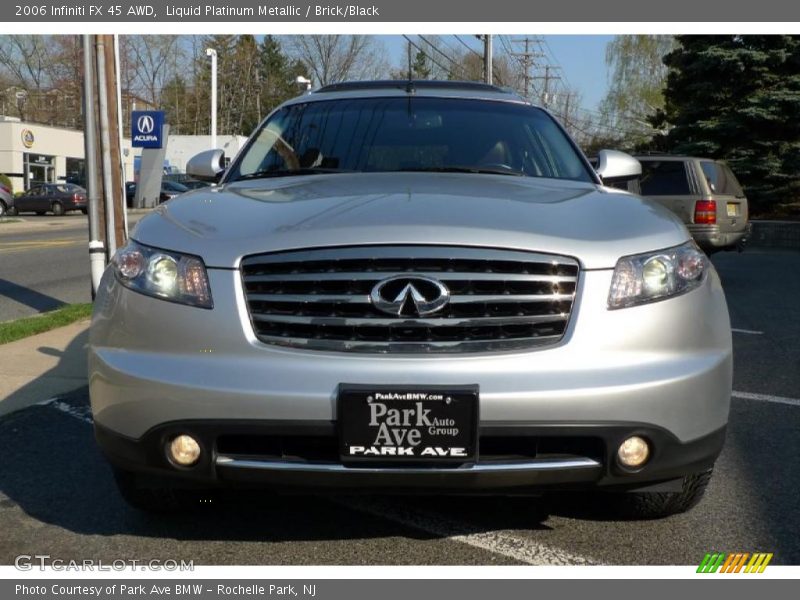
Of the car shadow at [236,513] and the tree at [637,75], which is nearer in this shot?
the car shadow at [236,513]

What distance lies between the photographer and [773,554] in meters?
3.09

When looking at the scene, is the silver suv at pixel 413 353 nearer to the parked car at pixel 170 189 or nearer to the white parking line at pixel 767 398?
the white parking line at pixel 767 398

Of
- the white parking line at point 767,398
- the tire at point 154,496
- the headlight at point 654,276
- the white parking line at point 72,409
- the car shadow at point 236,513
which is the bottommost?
the white parking line at point 72,409

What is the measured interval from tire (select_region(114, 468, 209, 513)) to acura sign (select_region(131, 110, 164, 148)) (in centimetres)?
1297

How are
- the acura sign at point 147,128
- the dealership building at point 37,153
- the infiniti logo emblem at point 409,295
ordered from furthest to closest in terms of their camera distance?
the dealership building at point 37,153, the acura sign at point 147,128, the infiniti logo emblem at point 409,295

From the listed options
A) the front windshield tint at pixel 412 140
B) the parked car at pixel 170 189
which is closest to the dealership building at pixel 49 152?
the parked car at pixel 170 189

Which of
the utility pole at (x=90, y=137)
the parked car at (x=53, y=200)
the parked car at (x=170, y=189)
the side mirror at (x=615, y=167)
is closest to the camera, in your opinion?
the side mirror at (x=615, y=167)

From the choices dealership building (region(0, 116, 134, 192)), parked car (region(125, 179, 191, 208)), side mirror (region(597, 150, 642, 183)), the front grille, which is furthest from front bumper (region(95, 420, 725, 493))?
dealership building (region(0, 116, 134, 192))

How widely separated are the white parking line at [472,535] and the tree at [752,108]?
2185 cm

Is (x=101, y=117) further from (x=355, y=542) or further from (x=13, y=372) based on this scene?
(x=355, y=542)

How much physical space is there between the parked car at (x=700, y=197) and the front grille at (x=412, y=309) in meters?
11.1

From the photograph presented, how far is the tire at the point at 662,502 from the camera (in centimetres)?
321

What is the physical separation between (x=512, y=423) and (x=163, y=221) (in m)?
1.41
